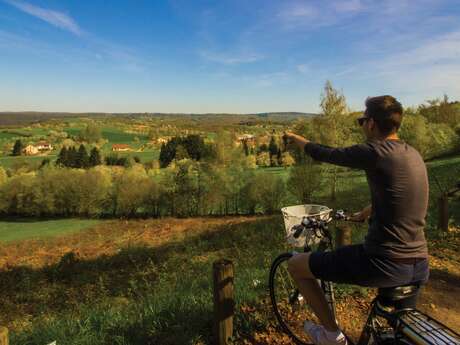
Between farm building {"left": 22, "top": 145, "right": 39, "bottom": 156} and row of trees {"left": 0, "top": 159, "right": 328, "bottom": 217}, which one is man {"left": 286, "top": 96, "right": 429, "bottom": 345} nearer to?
row of trees {"left": 0, "top": 159, "right": 328, "bottom": 217}

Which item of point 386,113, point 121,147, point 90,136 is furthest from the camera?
point 90,136

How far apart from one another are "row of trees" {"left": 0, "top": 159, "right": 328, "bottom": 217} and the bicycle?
2937 cm

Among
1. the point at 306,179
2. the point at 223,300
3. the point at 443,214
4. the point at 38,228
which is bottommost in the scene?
the point at 38,228

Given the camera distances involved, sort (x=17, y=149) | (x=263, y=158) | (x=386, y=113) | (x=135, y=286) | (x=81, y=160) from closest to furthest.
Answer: (x=386, y=113)
(x=135, y=286)
(x=81, y=160)
(x=263, y=158)
(x=17, y=149)

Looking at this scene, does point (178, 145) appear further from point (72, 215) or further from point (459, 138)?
point (459, 138)

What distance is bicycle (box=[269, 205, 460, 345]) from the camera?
230 cm

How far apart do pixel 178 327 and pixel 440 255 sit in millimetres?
6078

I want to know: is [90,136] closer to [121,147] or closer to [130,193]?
[121,147]

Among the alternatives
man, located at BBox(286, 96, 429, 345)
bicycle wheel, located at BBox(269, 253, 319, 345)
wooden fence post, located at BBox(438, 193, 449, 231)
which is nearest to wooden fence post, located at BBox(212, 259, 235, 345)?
bicycle wheel, located at BBox(269, 253, 319, 345)

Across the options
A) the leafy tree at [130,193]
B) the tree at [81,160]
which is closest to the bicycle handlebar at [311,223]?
the leafy tree at [130,193]

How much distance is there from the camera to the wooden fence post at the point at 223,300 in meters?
3.70

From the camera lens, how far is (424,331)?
2.29 m

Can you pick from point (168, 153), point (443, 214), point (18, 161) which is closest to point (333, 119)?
point (443, 214)

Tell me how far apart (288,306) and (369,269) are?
2.19m
